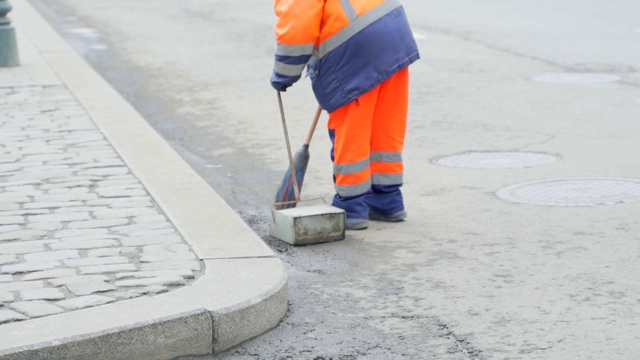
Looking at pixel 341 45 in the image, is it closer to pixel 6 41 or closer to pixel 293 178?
pixel 293 178

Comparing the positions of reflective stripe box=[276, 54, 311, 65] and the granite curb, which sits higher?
reflective stripe box=[276, 54, 311, 65]

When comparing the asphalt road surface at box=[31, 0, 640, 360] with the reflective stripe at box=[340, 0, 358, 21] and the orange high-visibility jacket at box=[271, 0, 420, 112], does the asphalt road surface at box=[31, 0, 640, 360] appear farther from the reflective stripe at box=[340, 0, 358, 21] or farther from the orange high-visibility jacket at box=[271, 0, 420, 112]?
the reflective stripe at box=[340, 0, 358, 21]

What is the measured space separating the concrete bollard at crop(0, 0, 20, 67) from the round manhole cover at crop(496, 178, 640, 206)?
24.4 feet

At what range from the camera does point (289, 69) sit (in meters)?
6.70

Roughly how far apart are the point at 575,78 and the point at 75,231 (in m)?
6.76

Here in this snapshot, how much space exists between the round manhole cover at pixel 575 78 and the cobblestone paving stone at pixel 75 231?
4576mm

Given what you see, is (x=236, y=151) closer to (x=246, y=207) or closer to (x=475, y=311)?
(x=246, y=207)

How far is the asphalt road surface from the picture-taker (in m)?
5.16

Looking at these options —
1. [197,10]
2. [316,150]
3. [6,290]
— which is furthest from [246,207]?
[197,10]

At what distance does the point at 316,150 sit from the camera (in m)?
9.30

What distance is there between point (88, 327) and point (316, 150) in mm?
4637

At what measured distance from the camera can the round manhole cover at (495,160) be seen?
8.44 m

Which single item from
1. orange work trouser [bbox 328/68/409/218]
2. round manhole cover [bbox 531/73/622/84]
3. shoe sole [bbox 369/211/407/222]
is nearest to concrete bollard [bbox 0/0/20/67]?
round manhole cover [bbox 531/73/622/84]

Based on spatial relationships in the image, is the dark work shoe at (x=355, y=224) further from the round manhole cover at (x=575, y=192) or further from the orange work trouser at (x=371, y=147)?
the round manhole cover at (x=575, y=192)
